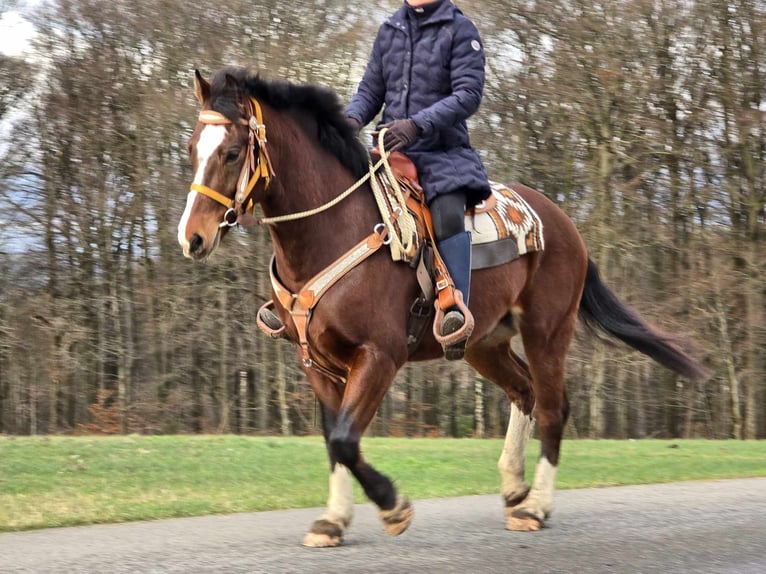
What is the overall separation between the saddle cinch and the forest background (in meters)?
16.0

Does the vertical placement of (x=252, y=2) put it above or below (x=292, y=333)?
above

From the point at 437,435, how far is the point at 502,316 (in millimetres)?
19411

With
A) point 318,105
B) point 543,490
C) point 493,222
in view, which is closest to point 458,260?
point 493,222

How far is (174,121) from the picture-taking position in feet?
76.0

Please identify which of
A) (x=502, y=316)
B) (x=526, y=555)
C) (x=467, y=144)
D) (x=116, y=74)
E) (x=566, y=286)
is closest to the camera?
(x=526, y=555)

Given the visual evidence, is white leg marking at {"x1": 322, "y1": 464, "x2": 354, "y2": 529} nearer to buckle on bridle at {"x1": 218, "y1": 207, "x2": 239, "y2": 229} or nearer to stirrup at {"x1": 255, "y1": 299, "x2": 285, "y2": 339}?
stirrup at {"x1": 255, "y1": 299, "x2": 285, "y2": 339}

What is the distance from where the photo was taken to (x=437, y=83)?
6.88 meters

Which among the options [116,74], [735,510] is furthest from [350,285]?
[116,74]

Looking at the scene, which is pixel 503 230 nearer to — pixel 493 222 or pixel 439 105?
pixel 493 222

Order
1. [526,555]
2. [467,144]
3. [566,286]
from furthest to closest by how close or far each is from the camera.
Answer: [566,286], [467,144], [526,555]

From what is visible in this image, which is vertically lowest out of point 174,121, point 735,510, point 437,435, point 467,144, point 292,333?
point 437,435

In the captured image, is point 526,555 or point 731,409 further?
point 731,409

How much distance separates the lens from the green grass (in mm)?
7711

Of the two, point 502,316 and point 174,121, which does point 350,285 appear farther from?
point 174,121
